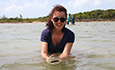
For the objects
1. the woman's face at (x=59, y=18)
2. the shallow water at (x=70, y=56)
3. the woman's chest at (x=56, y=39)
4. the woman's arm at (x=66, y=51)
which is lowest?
the shallow water at (x=70, y=56)

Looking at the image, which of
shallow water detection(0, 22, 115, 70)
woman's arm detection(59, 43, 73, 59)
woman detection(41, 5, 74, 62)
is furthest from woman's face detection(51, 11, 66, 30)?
shallow water detection(0, 22, 115, 70)

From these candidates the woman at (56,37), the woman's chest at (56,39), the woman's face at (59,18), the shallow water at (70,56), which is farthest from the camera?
the woman's chest at (56,39)

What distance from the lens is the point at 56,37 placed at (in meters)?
2.99

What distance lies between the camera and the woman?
9.02 feet

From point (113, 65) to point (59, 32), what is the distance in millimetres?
1286

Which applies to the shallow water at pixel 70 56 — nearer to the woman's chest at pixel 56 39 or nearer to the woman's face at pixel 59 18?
the woman's chest at pixel 56 39

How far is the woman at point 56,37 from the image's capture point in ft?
9.02

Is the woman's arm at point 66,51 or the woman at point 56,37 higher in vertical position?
the woman at point 56,37

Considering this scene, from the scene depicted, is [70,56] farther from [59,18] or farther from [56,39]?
[59,18]

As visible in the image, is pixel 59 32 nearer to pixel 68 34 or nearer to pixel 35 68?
pixel 68 34

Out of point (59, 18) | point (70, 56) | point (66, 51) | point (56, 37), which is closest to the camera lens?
point (59, 18)

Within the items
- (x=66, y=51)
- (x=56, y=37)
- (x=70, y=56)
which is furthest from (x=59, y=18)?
(x=70, y=56)

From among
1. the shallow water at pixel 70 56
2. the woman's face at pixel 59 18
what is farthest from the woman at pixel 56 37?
the shallow water at pixel 70 56

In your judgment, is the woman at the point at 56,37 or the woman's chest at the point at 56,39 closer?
the woman at the point at 56,37
